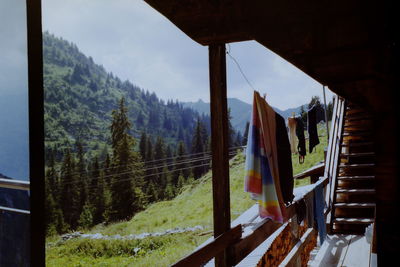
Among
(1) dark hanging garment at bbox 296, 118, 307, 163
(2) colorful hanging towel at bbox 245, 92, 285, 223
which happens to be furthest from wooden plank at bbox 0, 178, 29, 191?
(1) dark hanging garment at bbox 296, 118, 307, 163

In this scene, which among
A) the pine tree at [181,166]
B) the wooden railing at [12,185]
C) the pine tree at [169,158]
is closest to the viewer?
the wooden railing at [12,185]

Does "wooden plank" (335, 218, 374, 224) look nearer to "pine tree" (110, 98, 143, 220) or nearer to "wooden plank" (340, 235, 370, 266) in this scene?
"wooden plank" (340, 235, 370, 266)

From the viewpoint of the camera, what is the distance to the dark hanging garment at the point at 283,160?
14.0 ft

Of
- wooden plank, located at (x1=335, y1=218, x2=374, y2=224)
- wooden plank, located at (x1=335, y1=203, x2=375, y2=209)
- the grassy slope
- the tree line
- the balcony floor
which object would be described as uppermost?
wooden plank, located at (x1=335, y1=203, x2=375, y2=209)

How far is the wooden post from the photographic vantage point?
3.33 meters

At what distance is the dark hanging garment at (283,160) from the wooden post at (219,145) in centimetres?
117

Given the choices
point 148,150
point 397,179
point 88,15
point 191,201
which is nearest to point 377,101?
point 397,179

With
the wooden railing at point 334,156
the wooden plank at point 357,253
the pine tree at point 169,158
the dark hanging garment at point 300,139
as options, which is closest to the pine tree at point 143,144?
the pine tree at point 169,158

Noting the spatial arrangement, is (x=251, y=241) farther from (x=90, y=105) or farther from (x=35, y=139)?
(x=90, y=105)

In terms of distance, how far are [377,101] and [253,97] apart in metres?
2.55

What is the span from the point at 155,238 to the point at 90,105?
3697 cm

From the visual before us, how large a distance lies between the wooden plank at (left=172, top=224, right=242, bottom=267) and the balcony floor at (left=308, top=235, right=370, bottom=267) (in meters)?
2.95

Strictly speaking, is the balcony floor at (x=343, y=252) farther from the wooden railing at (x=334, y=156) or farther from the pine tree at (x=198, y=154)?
the pine tree at (x=198, y=154)

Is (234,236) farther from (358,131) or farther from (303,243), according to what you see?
(358,131)
